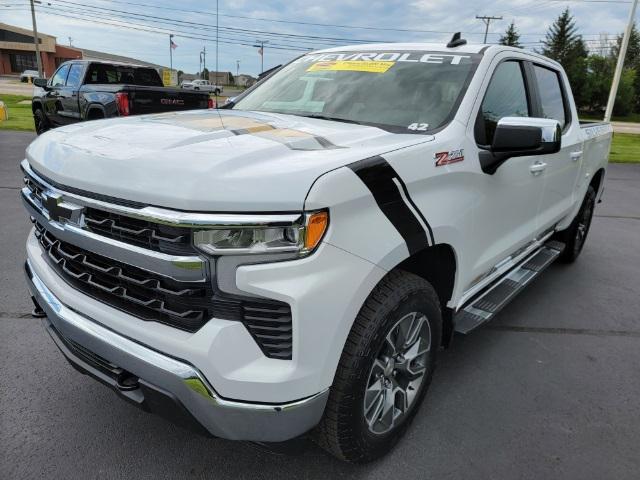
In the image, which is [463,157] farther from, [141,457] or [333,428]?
[141,457]

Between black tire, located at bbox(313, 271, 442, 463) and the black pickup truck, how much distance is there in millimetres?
8231

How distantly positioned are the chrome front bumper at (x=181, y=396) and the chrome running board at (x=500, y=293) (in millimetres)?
1296

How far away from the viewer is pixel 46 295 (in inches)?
83.3

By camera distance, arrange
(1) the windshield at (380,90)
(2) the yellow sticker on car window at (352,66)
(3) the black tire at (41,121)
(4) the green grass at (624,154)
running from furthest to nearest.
A: (4) the green grass at (624,154), (3) the black tire at (41,121), (2) the yellow sticker on car window at (352,66), (1) the windshield at (380,90)

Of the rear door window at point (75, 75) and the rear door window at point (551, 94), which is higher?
the rear door window at point (551, 94)

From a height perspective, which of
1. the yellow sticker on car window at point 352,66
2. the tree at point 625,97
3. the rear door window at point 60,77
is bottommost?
the tree at point 625,97

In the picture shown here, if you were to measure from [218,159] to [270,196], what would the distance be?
260 mm

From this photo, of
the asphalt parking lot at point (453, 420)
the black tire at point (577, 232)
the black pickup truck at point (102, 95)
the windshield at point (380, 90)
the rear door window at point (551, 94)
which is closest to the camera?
the asphalt parking lot at point (453, 420)

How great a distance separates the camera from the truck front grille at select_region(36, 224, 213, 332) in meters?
1.64

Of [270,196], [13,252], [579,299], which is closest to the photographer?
[270,196]

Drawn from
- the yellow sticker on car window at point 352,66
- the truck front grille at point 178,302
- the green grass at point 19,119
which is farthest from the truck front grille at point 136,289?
the green grass at point 19,119

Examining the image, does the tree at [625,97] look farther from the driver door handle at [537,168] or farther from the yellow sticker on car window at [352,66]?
the yellow sticker on car window at [352,66]

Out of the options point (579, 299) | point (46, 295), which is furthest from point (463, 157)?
point (579, 299)

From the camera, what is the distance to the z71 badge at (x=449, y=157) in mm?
2180
